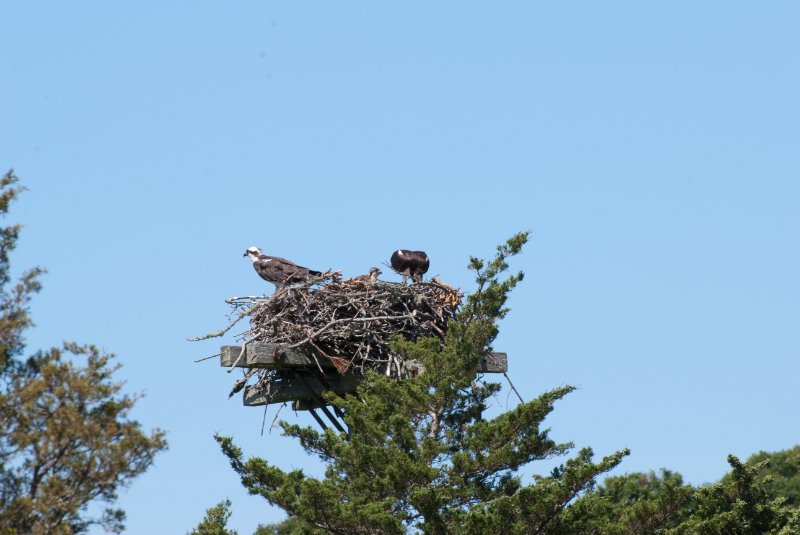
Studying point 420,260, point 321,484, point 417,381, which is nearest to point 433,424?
point 417,381

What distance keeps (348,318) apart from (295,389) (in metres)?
1.15

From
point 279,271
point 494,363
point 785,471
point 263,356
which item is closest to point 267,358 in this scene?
point 263,356

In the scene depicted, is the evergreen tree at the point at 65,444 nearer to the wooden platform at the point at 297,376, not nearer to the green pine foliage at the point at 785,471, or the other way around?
the wooden platform at the point at 297,376

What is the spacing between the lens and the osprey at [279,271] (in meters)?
20.4

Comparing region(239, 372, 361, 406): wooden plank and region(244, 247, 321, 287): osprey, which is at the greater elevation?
region(244, 247, 321, 287): osprey

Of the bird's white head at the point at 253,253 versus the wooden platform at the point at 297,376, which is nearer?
the wooden platform at the point at 297,376

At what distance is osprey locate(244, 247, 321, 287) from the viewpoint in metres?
20.4

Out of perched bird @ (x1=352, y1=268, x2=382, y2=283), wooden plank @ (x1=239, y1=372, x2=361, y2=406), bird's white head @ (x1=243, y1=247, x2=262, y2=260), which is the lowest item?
wooden plank @ (x1=239, y1=372, x2=361, y2=406)

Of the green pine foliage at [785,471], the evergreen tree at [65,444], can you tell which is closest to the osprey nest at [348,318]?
the evergreen tree at [65,444]

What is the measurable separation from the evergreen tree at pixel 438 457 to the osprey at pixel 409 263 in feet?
7.49

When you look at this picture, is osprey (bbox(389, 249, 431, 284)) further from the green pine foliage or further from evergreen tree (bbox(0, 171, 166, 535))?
the green pine foliage

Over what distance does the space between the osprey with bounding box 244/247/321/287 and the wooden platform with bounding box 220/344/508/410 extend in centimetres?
132

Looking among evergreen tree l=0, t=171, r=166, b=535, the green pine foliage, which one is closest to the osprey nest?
evergreen tree l=0, t=171, r=166, b=535

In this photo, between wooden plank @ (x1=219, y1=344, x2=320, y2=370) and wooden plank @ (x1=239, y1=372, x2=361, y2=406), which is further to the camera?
wooden plank @ (x1=239, y1=372, x2=361, y2=406)
